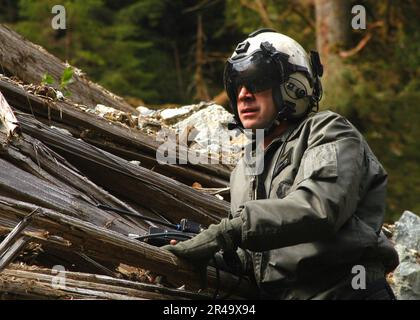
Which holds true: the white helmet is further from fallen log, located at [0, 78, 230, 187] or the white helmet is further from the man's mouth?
fallen log, located at [0, 78, 230, 187]

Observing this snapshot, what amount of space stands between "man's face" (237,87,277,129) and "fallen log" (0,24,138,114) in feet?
10.1

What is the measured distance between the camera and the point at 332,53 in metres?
20.1

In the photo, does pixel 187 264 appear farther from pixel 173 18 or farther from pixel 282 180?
pixel 173 18

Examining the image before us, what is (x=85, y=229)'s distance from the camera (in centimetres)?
531

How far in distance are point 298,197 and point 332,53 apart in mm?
15018

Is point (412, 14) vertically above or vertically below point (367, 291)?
above

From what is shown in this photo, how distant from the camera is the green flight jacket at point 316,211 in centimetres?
537

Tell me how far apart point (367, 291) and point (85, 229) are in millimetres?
1554

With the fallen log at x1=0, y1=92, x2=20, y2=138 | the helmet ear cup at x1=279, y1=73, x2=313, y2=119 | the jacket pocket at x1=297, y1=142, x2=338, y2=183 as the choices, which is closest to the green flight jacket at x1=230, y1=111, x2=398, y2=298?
the jacket pocket at x1=297, y1=142, x2=338, y2=183

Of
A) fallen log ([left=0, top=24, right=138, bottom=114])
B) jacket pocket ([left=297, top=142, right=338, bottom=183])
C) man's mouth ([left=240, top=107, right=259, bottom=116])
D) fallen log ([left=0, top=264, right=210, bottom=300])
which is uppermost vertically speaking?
fallen log ([left=0, top=24, right=138, bottom=114])

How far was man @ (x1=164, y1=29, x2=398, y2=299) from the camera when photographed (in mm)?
5402

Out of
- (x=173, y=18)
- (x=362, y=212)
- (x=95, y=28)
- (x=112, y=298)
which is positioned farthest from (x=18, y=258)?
(x=173, y=18)
